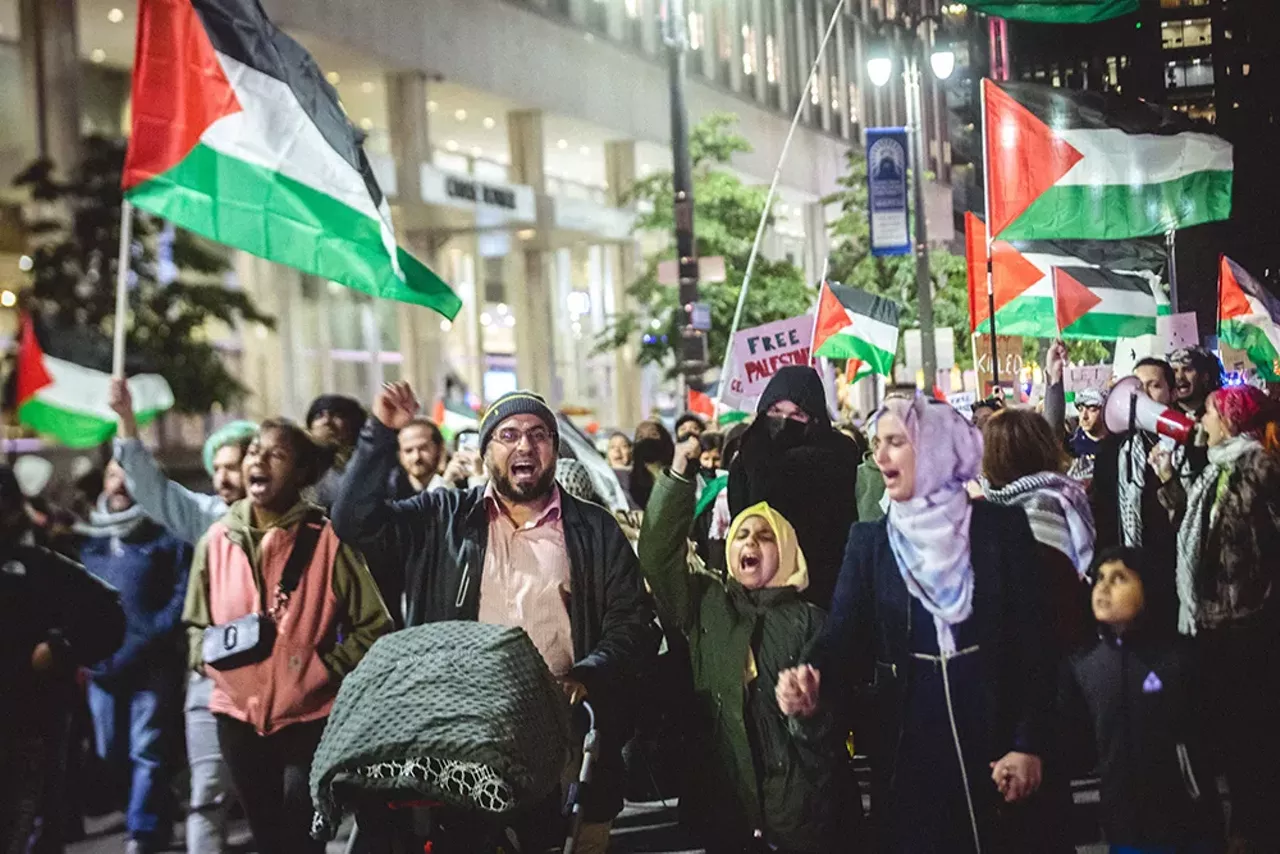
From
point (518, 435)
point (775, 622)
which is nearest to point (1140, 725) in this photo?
point (775, 622)

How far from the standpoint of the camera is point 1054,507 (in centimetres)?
721

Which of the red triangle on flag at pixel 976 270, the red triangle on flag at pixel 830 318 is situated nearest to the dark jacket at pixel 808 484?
the red triangle on flag at pixel 830 318

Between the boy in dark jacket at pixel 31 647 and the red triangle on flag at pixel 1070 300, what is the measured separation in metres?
15.7

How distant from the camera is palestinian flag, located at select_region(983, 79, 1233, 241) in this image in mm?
17375

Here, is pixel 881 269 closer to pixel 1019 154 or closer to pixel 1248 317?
pixel 1248 317

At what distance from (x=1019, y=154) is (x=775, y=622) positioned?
12219 millimetres

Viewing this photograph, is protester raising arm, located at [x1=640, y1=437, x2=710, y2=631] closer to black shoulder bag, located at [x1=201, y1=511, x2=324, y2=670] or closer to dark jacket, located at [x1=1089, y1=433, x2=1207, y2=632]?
black shoulder bag, located at [x1=201, y1=511, x2=324, y2=670]

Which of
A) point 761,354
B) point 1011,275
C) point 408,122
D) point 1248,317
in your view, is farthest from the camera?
point 408,122

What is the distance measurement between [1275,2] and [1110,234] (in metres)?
154

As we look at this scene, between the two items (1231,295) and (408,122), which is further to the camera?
(408,122)

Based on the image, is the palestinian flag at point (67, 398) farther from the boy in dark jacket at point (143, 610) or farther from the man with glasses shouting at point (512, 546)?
the man with glasses shouting at point (512, 546)

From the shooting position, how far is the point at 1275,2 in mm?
159625

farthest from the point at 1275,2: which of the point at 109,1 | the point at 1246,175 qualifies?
the point at 109,1

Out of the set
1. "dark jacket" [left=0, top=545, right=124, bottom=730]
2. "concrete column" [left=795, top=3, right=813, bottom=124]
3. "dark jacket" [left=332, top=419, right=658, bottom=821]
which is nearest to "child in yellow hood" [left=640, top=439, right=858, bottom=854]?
"dark jacket" [left=332, top=419, right=658, bottom=821]
